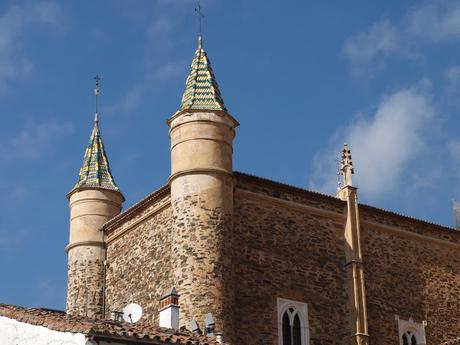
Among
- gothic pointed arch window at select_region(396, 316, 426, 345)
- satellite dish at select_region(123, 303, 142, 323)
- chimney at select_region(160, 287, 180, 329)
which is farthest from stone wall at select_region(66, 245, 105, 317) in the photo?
gothic pointed arch window at select_region(396, 316, 426, 345)

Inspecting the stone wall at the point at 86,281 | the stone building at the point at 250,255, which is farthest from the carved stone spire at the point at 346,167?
the stone wall at the point at 86,281

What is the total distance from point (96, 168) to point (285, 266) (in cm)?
745

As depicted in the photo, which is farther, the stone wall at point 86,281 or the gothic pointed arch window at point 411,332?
the stone wall at point 86,281

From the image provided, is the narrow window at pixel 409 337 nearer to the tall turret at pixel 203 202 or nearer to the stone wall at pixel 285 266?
the stone wall at pixel 285 266

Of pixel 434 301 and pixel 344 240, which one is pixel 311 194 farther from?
pixel 434 301

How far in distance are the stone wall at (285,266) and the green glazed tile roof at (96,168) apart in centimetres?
578

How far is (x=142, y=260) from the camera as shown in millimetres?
26688

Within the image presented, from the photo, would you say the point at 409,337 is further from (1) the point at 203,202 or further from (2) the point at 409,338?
(1) the point at 203,202

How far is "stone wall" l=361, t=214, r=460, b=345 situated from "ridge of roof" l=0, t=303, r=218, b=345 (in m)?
9.54

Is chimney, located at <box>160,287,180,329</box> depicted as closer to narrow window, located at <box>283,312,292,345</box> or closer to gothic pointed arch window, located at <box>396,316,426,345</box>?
narrow window, located at <box>283,312,292,345</box>

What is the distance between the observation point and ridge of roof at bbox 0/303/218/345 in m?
16.1

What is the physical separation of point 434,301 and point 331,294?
379 centimetres

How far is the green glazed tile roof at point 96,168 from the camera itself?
29.5m

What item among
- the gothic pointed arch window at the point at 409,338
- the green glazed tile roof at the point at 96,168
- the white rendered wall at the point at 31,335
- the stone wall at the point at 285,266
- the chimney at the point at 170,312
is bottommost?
the white rendered wall at the point at 31,335
